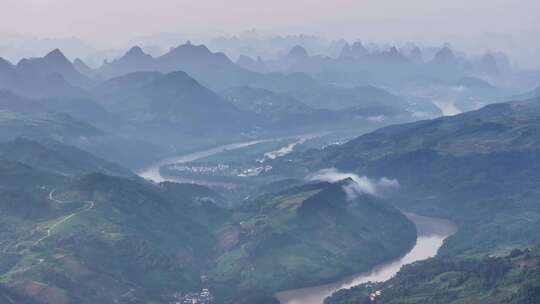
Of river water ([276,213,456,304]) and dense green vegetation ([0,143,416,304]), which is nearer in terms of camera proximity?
dense green vegetation ([0,143,416,304])

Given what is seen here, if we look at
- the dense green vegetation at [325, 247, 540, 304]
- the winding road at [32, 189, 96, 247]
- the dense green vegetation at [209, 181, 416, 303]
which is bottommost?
the dense green vegetation at [325, 247, 540, 304]

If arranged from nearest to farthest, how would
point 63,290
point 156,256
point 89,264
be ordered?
point 63,290, point 89,264, point 156,256

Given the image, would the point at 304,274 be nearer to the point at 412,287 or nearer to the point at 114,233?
the point at 412,287

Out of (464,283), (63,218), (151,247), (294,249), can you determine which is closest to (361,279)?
(294,249)

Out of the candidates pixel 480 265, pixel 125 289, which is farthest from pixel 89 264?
pixel 480 265

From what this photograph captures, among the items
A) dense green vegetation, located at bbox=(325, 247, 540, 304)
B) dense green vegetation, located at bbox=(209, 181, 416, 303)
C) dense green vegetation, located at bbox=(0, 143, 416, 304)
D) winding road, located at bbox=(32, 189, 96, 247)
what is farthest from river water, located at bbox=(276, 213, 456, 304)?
winding road, located at bbox=(32, 189, 96, 247)

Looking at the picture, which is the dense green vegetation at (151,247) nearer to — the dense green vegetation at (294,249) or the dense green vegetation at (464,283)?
the dense green vegetation at (294,249)

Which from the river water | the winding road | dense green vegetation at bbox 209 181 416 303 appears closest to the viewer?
the river water

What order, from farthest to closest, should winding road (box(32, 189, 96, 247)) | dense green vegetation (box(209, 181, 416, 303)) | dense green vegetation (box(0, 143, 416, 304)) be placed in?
dense green vegetation (box(209, 181, 416, 303)) → winding road (box(32, 189, 96, 247)) → dense green vegetation (box(0, 143, 416, 304))

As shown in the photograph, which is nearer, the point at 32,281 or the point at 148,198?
the point at 32,281

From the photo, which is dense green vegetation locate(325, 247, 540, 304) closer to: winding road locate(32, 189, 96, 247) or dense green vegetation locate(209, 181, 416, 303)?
dense green vegetation locate(209, 181, 416, 303)

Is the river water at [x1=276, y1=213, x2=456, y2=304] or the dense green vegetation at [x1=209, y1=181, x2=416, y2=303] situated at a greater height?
the dense green vegetation at [x1=209, y1=181, x2=416, y2=303]
